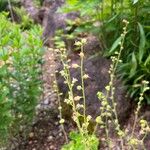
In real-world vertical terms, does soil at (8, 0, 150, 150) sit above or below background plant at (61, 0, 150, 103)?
below

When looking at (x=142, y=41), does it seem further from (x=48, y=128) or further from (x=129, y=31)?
(x=48, y=128)

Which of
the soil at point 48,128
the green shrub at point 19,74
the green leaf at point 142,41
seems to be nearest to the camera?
the green shrub at point 19,74

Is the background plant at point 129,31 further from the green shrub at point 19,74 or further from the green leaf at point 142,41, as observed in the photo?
the green shrub at point 19,74

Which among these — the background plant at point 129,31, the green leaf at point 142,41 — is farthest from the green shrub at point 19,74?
→ the green leaf at point 142,41

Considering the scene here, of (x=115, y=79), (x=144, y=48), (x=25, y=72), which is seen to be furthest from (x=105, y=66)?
(x=25, y=72)

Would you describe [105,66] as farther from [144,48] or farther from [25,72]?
[25,72]

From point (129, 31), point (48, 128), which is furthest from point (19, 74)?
point (129, 31)

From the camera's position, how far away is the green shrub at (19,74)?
3326 mm

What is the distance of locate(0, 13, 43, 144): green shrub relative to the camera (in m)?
3.33

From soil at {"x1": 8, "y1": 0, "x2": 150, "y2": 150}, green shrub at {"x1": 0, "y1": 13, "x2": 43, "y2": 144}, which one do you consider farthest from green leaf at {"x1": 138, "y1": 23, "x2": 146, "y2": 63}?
green shrub at {"x1": 0, "y1": 13, "x2": 43, "y2": 144}

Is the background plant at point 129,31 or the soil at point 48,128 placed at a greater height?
the background plant at point 129,31

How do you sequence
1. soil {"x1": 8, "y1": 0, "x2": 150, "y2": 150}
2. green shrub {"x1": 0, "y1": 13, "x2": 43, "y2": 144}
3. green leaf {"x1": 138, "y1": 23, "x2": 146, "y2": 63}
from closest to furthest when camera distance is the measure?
green shrub {"x1": 0, "y1": 13, "x2": 43, "y2": 144} → green leaf {"x1": 138, "y1": 23, "x2": 146, "y2": 63} → soil {"x1": 8, "y1": 0, "x2": 150, "y2": 150}

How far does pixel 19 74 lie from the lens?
11.2 feet

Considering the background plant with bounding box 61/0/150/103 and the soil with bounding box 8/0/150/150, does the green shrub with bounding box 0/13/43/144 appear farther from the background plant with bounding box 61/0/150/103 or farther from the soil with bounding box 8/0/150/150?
the background plant with bounding box 61/0/150/103
